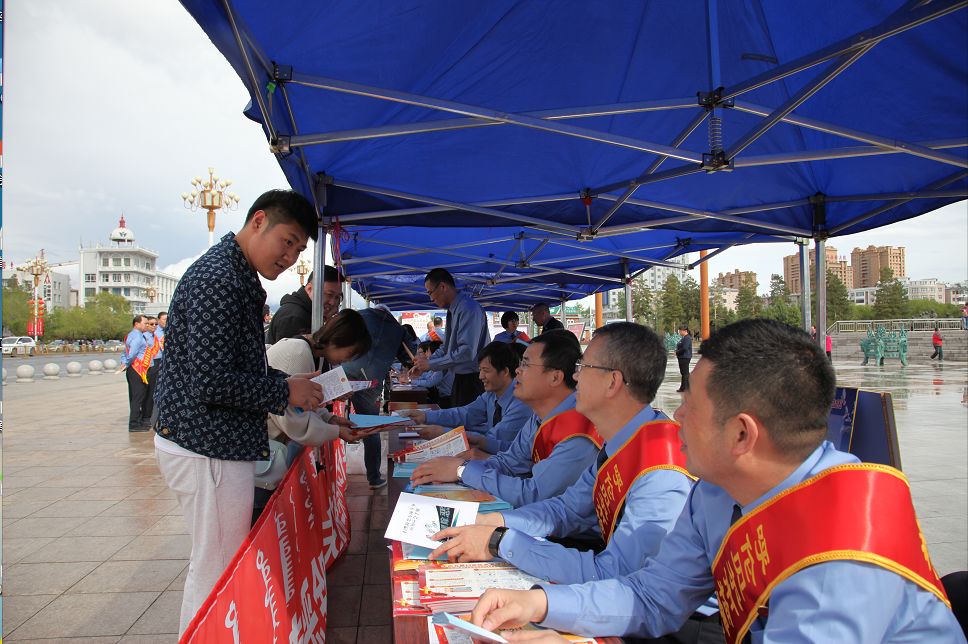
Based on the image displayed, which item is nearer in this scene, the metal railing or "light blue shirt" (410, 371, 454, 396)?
"light blue shirt" (410, 371, 454, 396)

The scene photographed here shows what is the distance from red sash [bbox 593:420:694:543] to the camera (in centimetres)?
172

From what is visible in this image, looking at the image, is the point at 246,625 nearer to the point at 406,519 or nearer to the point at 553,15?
the point at 406,519

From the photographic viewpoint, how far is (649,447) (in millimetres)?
1742

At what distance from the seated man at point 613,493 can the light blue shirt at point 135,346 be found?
8.98 m

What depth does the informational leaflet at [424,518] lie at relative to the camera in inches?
64.3

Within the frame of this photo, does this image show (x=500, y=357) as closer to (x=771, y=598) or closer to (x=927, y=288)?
(x=771, y=598)

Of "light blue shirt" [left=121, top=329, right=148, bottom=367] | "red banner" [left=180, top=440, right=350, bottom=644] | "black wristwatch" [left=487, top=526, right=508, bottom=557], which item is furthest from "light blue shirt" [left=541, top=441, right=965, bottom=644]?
"light blue shirt" [left=121, top=329, right=148, bottom=367]

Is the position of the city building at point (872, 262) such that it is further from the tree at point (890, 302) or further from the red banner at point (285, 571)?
the red banner at point (285, 571)

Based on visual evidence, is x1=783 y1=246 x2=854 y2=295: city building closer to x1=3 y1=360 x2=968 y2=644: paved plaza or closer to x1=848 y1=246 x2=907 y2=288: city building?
x1=848 y1=246 x2=907 y2=288: city building

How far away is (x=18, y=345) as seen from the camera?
4456cm

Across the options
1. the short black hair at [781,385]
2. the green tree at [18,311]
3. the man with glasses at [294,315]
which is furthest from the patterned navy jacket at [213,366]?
the green tree at [18,311]

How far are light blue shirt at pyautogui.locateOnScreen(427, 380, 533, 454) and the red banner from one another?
3.19 ft

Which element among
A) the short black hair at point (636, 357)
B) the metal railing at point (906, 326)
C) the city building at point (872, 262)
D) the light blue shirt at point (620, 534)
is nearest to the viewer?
the light blue shirt at point (620, 534)

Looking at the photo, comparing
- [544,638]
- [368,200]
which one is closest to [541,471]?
[544,638]
